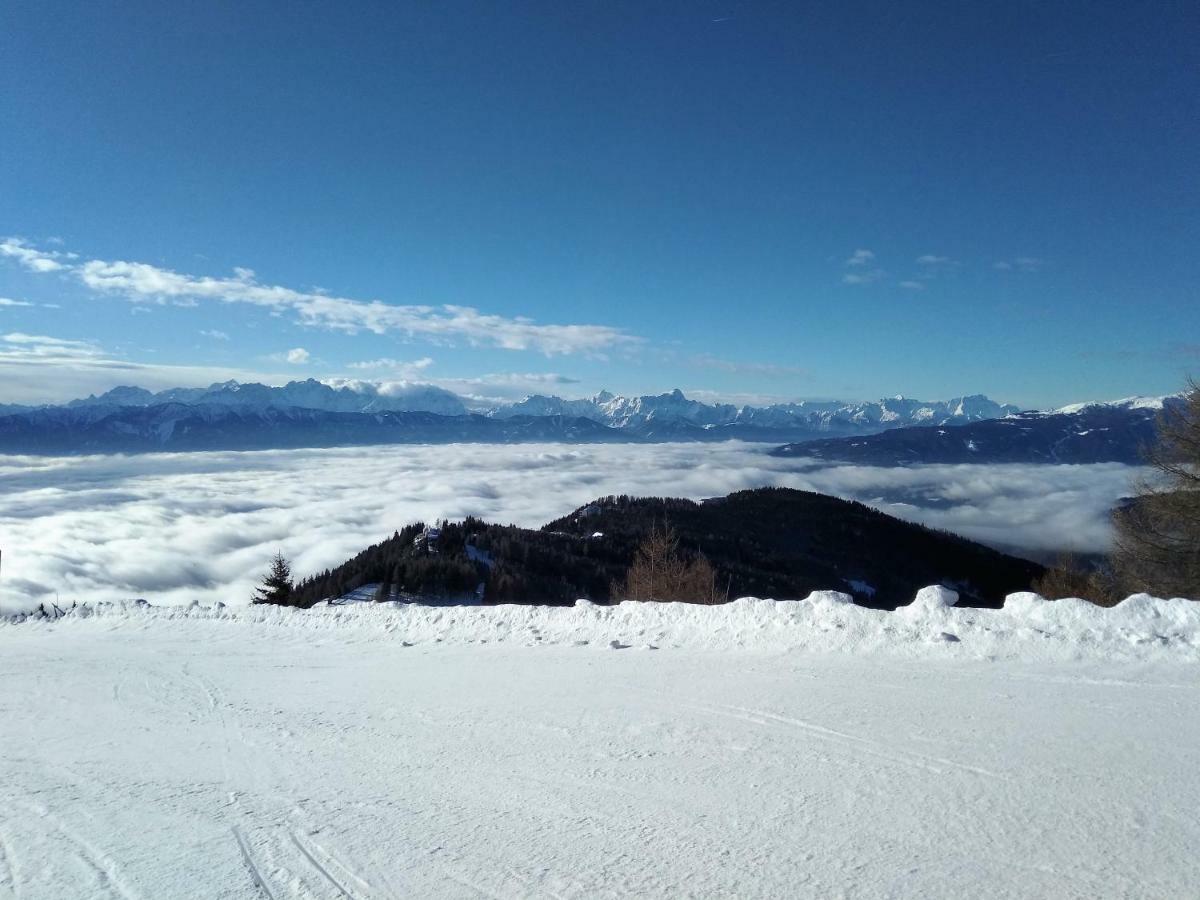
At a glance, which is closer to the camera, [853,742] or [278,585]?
[853,742]

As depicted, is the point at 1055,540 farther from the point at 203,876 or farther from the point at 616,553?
the point at 203,876

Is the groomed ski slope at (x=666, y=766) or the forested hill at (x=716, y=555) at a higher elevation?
the groomed ski slope at (x=666, y=766)

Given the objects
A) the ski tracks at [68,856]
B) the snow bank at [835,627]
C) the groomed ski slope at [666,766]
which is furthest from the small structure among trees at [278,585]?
the ski tracks at [68,856]

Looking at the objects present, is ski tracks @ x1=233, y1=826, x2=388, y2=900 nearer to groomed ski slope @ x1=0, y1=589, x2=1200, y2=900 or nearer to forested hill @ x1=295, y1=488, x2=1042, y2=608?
groomed ski slope @ x1=0, y1=589, x2=1200, y2=900

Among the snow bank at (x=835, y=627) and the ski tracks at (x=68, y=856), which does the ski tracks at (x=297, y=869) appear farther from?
the snow bank at (x=835, y=627)

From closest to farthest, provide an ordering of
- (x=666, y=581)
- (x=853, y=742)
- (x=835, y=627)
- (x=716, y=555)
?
1. (x=853, y=742)
2. (x=835, y=627)
3. (x=666, y=581)
4. (x=716, y=555)

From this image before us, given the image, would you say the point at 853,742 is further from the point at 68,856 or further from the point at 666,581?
the point at 666,581

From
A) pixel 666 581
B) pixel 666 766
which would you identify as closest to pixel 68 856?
pixel 666 766
